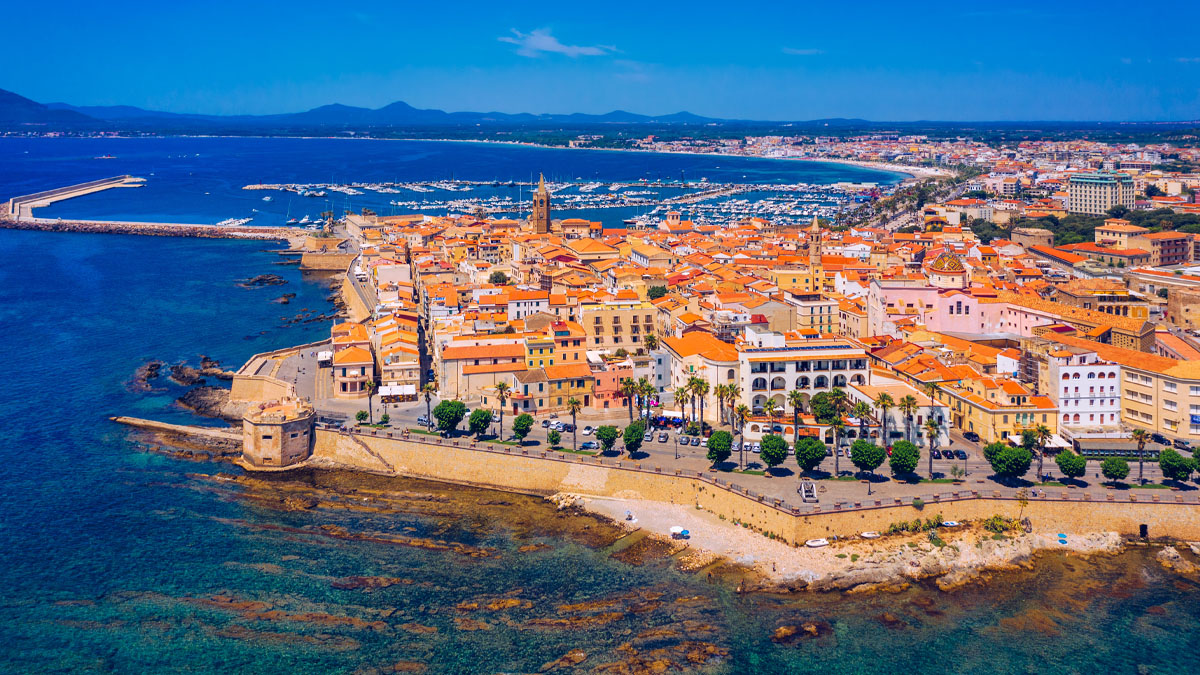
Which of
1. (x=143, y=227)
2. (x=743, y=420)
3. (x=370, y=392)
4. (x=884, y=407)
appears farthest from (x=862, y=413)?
(x=143, y=227)

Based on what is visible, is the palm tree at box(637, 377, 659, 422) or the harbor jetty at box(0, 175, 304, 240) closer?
the palm tree at box(637, 377, 659, 422)

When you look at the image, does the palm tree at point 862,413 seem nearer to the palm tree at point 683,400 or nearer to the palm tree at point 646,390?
the palm tree at point 683,400

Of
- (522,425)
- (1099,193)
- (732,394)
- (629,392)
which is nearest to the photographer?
(522,425)

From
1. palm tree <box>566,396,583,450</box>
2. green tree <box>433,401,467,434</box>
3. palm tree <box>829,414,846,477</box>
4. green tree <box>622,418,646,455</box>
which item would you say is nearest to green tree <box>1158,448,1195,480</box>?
palm tree <box>829,414,846,477</box>

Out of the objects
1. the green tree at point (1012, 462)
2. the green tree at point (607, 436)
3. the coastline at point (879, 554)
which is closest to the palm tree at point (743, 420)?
the coastline at point (879, 554)

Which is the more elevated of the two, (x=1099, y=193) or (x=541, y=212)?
(x=1099, y=193)

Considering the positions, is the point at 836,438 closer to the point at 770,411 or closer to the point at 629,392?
the point at 770,411

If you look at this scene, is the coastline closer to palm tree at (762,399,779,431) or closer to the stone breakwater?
palm tree at (762,399,779,431)
